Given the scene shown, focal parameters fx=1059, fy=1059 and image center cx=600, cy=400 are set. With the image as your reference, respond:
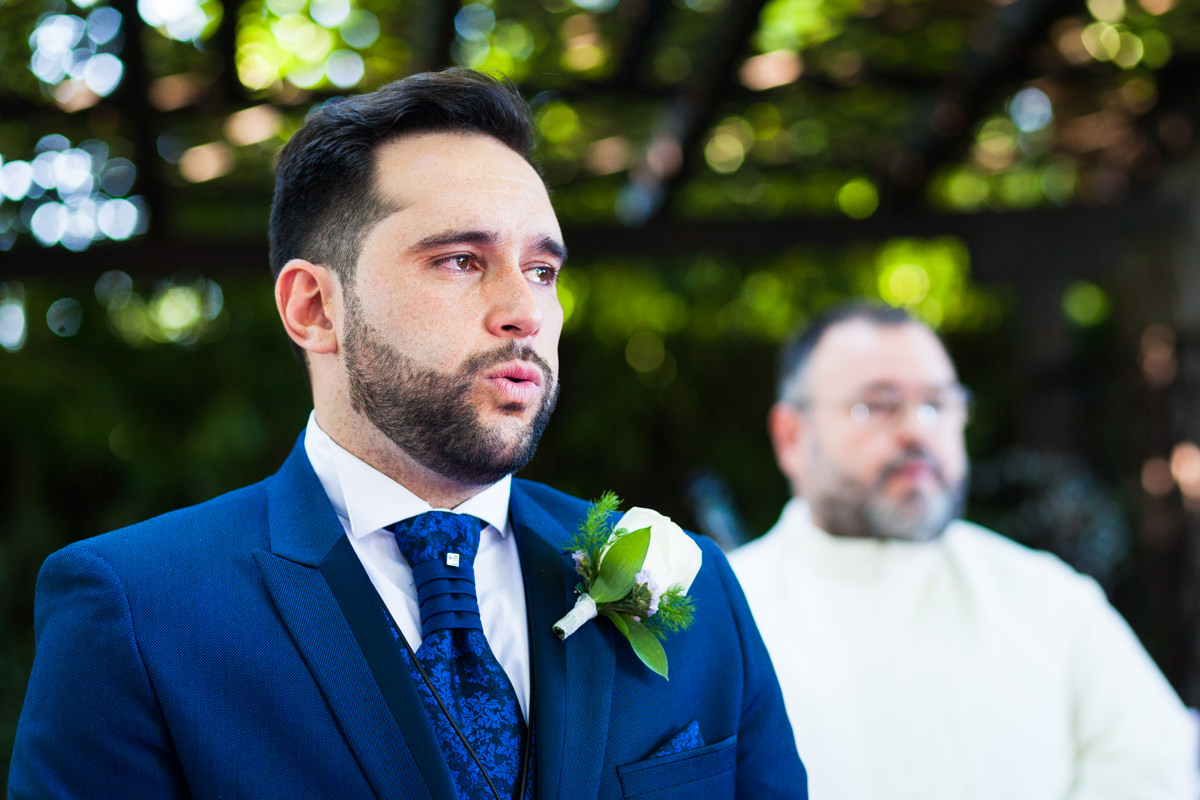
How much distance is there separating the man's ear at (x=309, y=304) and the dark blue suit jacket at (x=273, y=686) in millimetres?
208

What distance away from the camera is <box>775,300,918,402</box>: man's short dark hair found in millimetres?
3131

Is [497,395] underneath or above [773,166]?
underneath

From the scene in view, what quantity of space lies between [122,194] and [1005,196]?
229 inches

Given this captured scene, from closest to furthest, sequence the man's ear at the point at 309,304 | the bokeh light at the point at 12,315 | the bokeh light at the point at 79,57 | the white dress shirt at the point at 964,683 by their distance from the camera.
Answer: the man's ear at the point at 309,304 < the white dress shirt at the point at 964,683 < the bokeh light at the point at 79,57 < the bokeh light at the point at 12,315

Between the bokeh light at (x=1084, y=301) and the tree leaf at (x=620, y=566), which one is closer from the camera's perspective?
the tree leaf at (x=620, y=566)

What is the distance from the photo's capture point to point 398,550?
1.58 m

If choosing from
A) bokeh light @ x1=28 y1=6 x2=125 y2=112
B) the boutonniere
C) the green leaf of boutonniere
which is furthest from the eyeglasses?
bokeh light @ x1=28 y1=6 x2=125 y2=112

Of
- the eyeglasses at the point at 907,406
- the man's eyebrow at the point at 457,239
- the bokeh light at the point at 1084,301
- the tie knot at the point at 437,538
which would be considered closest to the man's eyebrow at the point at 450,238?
the man's eyebrow at the point at 457,239

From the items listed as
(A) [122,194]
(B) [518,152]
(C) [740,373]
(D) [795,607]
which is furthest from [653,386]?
(B) [518,152]

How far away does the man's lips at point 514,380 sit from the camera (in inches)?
59.1

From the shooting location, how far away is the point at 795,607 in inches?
122

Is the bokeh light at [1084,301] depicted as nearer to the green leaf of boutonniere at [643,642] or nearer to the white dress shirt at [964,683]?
the white dress shirt at [964,683]

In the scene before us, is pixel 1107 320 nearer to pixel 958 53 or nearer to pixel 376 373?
pixel 958 53

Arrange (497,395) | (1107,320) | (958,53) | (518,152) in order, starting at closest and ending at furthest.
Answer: (497,395) < (518,152) < (958,53) < (1107,320)
